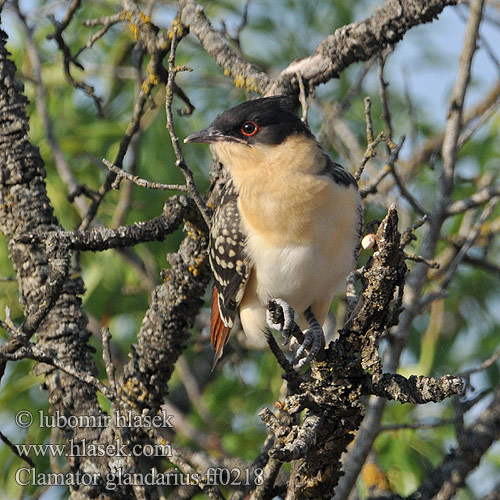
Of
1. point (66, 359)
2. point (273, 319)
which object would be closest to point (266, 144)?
point (273, 319)

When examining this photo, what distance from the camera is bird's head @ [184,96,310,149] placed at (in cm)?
431

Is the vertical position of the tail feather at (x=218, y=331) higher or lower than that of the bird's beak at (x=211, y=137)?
lower

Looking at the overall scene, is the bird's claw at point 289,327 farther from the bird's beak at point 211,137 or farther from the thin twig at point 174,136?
the bird's beak at point 211,137

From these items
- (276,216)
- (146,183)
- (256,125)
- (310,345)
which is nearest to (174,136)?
(146,183)

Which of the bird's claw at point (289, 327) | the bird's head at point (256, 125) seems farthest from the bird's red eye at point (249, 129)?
the bird's claw at point (289, 327)

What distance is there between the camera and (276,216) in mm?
4195

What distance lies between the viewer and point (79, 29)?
24.9 feet

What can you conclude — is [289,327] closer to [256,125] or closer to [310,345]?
[310,345]

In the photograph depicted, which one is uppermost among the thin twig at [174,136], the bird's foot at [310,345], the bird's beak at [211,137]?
the bird's beak at [211,137]

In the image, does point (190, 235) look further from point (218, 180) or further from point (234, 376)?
point (234, 376)

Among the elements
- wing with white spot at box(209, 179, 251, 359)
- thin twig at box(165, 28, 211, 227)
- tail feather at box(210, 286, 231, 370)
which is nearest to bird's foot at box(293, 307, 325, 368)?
wing with white spot at box(209, 179, 251, 359)

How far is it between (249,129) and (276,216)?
0.52 metres

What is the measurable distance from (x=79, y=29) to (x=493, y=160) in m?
3.79

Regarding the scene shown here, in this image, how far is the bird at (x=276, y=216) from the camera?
4.17 meters
